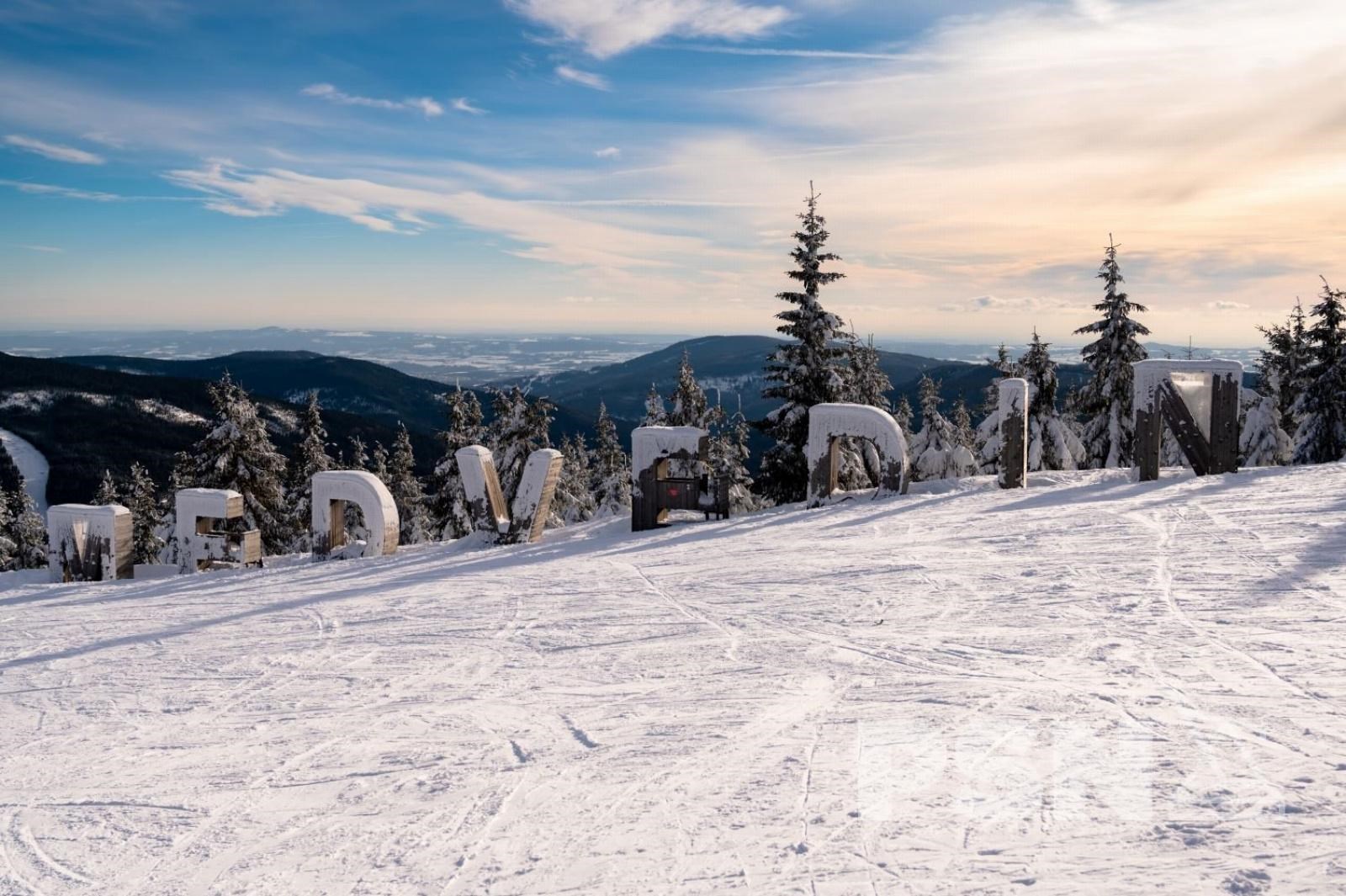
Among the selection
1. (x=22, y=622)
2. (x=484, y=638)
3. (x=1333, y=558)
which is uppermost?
(x=1333, y=558)

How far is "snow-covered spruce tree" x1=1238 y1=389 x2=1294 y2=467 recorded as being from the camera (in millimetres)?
28312

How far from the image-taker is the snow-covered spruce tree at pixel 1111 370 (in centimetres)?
2825

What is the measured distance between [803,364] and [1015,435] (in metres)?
9.43

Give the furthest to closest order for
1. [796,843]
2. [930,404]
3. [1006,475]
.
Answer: [930,404]
[1006,475]
[796,843]

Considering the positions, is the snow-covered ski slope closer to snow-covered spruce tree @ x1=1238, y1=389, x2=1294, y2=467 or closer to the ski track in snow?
snow-covered spruce tree @ x1=1238, y1=389, x2=1294, y2=467

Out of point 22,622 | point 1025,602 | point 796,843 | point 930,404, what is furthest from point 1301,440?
point 22,622

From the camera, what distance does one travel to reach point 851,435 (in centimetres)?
1478

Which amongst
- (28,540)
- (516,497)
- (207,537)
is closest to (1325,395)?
(516,497)

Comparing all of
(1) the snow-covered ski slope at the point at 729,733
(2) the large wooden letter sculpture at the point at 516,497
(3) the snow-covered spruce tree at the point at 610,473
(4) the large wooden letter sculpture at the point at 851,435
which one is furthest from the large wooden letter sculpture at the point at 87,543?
(3) the snow-covered spruce tree at the point at 610,473

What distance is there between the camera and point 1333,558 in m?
8.02

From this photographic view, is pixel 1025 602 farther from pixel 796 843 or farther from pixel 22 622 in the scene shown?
pixel 22 622

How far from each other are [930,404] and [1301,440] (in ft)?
42.3

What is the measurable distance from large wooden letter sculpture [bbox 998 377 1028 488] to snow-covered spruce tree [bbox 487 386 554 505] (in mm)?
20820

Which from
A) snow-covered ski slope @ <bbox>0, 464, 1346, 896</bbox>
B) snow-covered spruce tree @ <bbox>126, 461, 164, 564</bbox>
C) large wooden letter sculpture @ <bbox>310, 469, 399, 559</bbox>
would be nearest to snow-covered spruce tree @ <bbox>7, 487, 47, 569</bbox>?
snow-covered spruce tree @ <bbox>126, 461, 164, 564</bbox>
